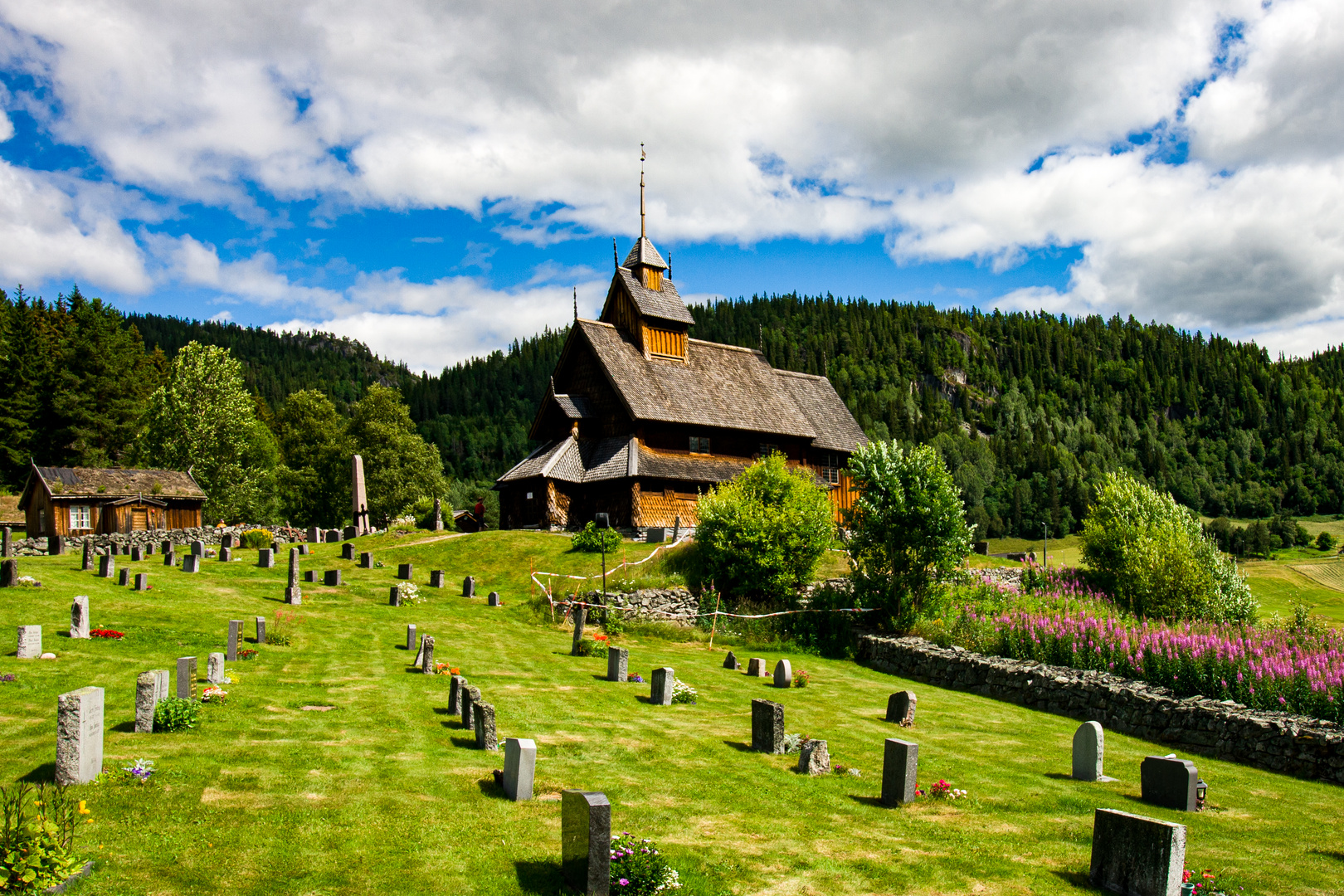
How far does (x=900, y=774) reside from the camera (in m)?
12.2

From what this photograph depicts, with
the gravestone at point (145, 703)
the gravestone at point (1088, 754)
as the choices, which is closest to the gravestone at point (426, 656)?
the gravestone at point (145, 703)

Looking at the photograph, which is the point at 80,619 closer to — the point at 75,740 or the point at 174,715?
the point at 174,715

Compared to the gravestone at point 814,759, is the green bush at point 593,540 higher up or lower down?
higher up

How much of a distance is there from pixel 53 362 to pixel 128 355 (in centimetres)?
558

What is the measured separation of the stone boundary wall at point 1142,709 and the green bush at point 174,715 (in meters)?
19.2

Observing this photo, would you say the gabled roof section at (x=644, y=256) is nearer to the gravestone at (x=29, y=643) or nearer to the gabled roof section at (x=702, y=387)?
the gabled roof section at (x=702, y=387)

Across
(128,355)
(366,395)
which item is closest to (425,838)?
(366,395)

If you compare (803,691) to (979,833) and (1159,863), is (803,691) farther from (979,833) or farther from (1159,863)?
(1159,863)

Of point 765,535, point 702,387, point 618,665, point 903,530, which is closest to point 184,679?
point 618,665

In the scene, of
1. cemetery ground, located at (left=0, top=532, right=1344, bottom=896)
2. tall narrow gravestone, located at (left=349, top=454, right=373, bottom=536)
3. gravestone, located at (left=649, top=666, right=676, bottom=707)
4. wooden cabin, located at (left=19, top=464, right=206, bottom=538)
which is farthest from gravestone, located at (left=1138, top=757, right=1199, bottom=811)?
wooden cabin, located at (left=19, top=464, right=206, bottom=538)

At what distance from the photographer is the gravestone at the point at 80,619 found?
19734 millimetres

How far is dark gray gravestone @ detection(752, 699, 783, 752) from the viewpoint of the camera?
14.7m

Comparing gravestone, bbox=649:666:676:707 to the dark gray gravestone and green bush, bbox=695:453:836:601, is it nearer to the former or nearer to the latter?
the dark gray gravestone

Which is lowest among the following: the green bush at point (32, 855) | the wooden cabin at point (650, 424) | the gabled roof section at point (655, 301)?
the green bush at point (32, 855)
